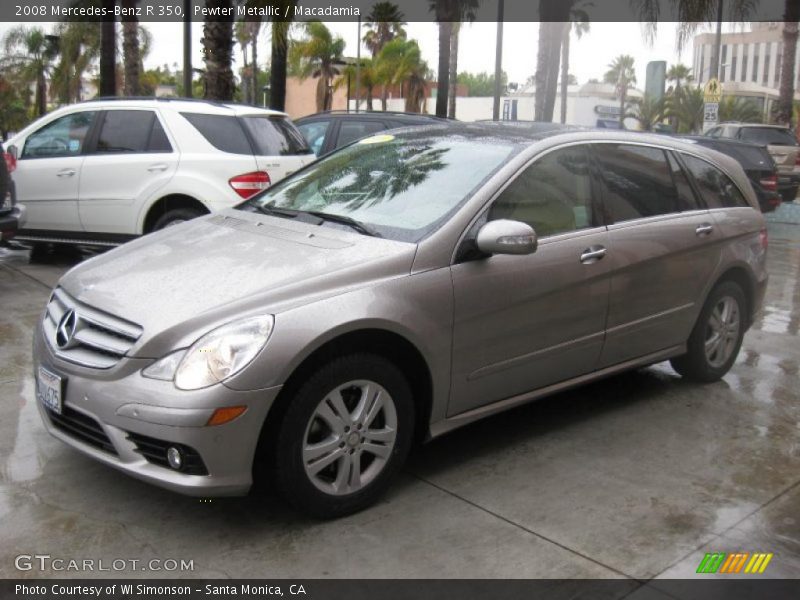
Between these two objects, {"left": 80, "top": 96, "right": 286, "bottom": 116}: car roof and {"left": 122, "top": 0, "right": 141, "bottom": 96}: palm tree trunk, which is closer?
{"left": 80, "top": 96, "right": 286, "bottom": 116}: car roof

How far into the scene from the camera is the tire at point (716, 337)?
548 cm

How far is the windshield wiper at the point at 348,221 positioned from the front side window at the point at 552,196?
1.90ft

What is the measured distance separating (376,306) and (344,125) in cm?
781

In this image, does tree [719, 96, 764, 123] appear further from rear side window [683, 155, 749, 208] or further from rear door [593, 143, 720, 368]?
rear door [593, 143, 720, 368]

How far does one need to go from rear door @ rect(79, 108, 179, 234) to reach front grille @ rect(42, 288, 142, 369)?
455 centimetres

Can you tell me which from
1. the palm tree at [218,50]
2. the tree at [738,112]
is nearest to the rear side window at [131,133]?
the palm tree at [218,50]

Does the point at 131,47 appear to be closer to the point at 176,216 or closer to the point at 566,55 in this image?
the point at 176,216

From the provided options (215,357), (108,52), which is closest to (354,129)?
(215,357)

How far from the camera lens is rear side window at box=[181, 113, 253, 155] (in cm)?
823

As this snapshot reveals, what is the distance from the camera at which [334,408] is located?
3.55 meters

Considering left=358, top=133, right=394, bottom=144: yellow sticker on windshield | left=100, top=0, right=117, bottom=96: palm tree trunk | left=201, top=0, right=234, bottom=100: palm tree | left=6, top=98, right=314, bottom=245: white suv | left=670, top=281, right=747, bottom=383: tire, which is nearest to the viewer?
left=358, top=133, right=394, bottom=144: yellow sticker on windshield

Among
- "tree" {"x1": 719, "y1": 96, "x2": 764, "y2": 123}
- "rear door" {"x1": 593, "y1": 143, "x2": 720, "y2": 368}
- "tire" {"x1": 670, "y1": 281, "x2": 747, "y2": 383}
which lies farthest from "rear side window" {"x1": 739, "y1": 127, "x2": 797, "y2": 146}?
"tree" {"x1": 719, "y1": 96, "x2": 764, "y2": 123}
